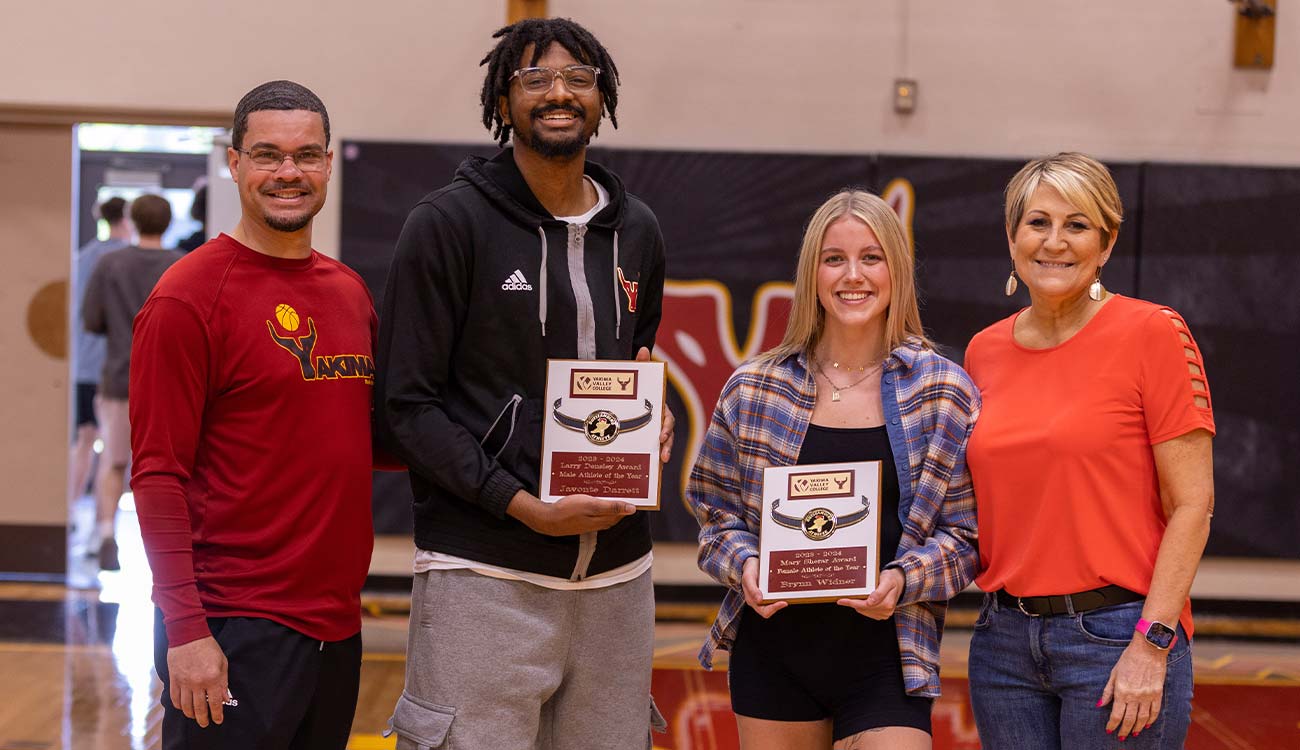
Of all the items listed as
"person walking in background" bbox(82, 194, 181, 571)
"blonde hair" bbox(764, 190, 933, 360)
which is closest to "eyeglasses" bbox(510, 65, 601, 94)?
"blonde hair" bbox(764, 190, 933, 360)

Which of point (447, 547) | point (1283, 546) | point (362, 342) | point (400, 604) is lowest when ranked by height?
point (400, 604)

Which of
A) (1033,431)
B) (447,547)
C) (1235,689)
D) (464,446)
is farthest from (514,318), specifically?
(1235,689)

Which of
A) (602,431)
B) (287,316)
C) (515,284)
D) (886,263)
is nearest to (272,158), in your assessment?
(287,316)

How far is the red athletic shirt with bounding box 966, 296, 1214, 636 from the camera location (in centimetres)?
214

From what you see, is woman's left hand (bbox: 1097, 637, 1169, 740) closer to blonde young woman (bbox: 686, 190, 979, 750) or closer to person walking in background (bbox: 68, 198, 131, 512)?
blonde young woman (bbox: 686, 190, 979, 750)

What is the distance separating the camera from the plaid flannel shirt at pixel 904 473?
7.36 feet

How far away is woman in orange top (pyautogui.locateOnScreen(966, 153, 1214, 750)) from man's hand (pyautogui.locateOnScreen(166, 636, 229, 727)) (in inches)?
52.9

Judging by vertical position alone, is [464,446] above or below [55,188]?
below

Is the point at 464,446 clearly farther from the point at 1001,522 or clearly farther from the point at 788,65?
the point at 788,65

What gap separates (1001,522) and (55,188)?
5.56 metres

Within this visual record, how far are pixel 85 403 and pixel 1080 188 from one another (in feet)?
25.7

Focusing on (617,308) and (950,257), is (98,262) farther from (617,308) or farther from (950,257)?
(617,308)

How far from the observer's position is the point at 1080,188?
88.4 inches

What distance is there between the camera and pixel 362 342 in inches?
90.0
